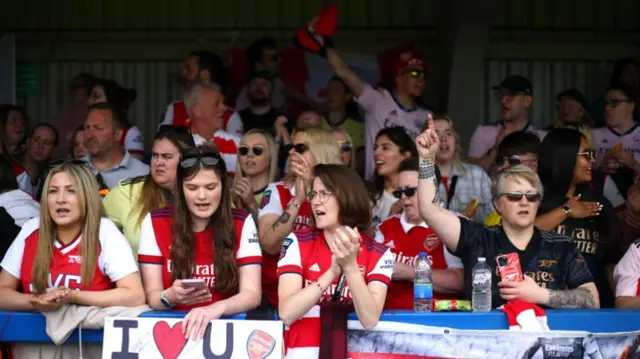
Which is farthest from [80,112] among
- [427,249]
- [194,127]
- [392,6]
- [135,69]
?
[427,249]

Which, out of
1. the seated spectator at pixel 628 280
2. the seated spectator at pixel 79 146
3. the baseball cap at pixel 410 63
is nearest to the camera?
the seated spectator at pixel 628 280

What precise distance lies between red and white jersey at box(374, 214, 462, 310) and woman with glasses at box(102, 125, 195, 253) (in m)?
1.24

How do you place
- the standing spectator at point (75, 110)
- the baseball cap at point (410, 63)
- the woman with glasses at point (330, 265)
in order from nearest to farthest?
1. the woman with glasses at point (330, 265)
2. the baseball cap at point (410, 63)
3. the standing spectator at point (75, 110)

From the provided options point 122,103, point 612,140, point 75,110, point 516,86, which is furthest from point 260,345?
point 75,110

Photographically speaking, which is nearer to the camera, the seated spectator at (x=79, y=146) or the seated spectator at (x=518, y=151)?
the seated spectator at (x=518, y=151)

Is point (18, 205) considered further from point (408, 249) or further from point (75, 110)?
point (75, 110)

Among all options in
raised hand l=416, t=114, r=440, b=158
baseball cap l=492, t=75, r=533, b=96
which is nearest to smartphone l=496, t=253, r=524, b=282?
raised hand l=416, t=114, r=440, b=158

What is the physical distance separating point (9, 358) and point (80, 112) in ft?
16.3

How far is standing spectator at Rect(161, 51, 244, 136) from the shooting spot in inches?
340

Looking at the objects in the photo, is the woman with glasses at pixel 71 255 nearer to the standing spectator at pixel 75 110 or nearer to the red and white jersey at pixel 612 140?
the standing spectator at pixel 75 110

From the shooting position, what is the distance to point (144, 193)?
5.90 m

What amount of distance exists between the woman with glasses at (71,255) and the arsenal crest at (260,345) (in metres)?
0.65

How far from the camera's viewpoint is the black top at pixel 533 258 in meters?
5.32

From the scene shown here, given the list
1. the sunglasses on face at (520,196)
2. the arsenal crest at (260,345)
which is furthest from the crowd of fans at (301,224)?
the arsenal crest at (260,345)
